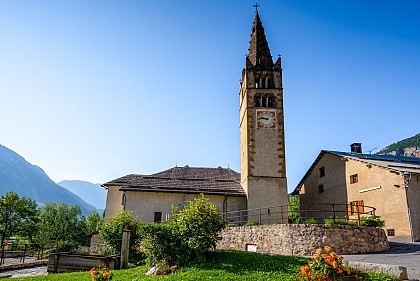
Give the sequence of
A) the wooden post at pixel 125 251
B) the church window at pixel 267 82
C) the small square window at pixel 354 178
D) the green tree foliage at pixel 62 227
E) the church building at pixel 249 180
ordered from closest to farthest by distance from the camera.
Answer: the wooden post at pixel 125 251, the small square window at pixel 354 178, the church building at pixel 249 180, the church window at pixel 267 82, the green tree foliage at pixel 62 227

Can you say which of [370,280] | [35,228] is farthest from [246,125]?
[35,228]

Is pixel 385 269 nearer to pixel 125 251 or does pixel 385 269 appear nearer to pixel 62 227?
pixel 125 251

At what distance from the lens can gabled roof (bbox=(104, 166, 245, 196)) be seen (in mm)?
26188

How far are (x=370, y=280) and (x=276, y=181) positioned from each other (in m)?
16.8

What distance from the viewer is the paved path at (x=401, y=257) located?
1070cm

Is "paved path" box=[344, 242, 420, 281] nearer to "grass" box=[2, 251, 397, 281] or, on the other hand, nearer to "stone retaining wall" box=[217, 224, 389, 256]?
"stone retaining wall" box=[217, 224, 389, 256]

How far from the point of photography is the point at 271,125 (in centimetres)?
2741

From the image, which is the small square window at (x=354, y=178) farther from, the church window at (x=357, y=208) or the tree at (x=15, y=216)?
the tree at (x=15, y=216)

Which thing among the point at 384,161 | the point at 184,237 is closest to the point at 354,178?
the point at 384,161

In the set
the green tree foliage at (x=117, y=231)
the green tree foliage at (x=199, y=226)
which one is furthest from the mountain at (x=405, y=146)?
the green tree foliage at (x=199, y=226)

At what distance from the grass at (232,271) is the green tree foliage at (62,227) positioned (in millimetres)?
45404

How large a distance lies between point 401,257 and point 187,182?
17292mm

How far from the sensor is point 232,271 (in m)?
11.0

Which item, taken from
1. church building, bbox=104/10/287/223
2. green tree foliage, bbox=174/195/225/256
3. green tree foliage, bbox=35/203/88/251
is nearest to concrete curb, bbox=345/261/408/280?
green tree foliage, bbox=174/195/225/256
